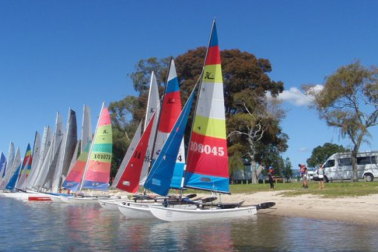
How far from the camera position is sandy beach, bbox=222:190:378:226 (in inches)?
719

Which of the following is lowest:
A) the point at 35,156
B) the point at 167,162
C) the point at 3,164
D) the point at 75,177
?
the point at 75,177

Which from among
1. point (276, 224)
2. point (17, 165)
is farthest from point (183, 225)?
point (17, 165)

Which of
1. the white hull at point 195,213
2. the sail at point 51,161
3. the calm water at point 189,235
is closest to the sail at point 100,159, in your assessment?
the sail at point 51,161

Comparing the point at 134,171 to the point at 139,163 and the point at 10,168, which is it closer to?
the point at 139,163

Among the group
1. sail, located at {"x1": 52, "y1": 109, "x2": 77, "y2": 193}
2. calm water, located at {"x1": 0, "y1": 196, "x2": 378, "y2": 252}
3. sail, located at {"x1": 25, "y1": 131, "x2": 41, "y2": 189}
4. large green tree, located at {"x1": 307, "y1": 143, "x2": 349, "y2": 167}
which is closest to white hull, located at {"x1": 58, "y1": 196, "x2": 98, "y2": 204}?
sail, located at {"x1": 52, "y1": 109, "x2": 77, "y2": 193}

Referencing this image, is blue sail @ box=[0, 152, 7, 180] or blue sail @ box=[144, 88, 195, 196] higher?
blue sail @ box=[0, 152, 7, 180]

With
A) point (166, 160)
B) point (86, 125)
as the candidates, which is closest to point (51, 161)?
point (86, 125)

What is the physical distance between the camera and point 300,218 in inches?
771

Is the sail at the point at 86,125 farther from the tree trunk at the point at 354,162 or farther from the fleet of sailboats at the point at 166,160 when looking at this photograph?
the tree trunk at the point at 354,162

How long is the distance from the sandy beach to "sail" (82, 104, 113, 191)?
11477 millimetres

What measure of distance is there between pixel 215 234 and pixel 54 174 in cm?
2420

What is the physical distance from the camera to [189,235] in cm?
1555

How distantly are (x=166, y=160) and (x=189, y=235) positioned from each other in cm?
456

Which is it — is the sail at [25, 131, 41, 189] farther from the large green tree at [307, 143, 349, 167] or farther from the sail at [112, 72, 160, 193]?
the large green tree at [307, 143, 349, 167]
